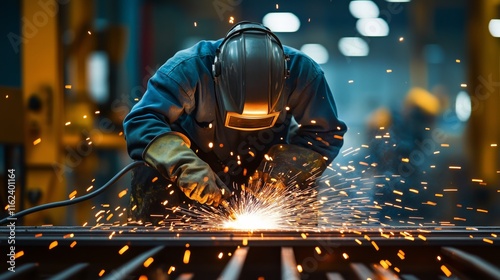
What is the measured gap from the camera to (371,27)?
435 cm

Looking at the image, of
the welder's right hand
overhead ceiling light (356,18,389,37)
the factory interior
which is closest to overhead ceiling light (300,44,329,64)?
the factory interior

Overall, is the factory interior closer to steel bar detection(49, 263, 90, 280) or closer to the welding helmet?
the welding helmet

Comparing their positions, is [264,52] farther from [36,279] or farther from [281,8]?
[281,8]

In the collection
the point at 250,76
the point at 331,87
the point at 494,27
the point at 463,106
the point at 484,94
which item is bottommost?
the point at 463,106

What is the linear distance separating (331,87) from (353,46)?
36cm

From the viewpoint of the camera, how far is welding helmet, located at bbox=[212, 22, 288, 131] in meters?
1.84

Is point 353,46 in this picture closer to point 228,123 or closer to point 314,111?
point 314,111

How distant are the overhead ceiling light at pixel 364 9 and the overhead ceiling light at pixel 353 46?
19 cm

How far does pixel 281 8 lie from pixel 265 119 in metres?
2.33

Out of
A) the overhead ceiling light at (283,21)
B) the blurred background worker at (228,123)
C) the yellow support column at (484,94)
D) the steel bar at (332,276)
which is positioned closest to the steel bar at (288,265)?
the steel bar at (332,276)

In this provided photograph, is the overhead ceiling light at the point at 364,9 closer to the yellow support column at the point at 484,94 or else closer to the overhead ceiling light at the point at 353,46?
the overhead ceiling light at the point at 353,46

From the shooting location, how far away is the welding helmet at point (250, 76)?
1837 millimetres

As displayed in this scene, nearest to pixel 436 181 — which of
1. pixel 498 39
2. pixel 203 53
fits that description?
pixel 498 39

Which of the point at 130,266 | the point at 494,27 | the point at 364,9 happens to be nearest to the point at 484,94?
the point at 494,27
